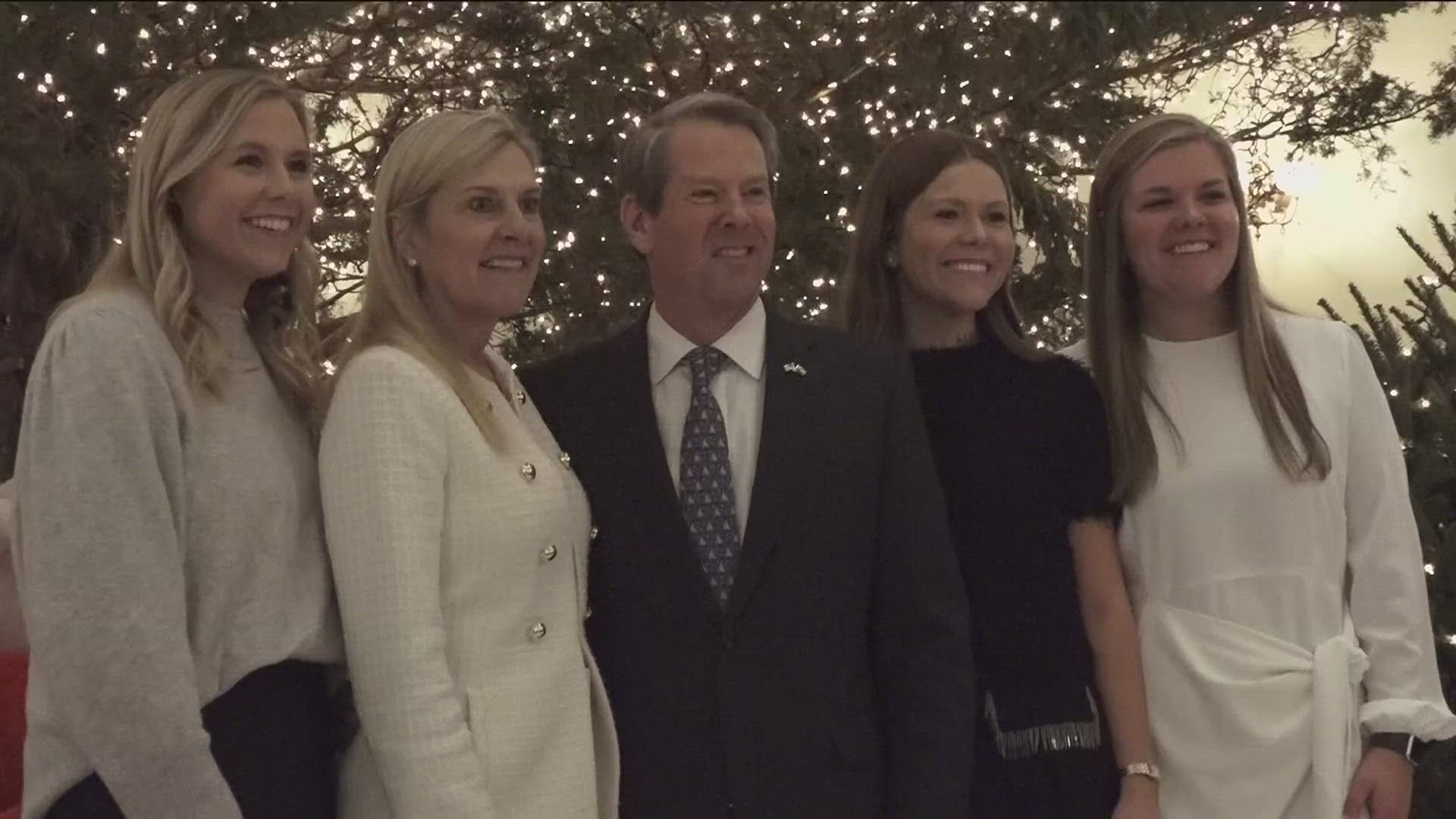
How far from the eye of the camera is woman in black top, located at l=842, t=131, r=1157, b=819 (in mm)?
2152

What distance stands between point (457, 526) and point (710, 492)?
1.27ft

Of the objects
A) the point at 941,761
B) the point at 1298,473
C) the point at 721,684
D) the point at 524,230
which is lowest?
the point at 941,761

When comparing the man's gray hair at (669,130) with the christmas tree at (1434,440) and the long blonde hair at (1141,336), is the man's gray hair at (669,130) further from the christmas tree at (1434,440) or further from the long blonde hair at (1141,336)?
the christmas tree at (1434,440)

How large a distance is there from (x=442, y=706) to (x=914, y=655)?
0.69 m

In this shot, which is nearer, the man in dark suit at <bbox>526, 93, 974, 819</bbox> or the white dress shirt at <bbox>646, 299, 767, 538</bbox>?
the man in dark suit at <bbox>526, 93, 974, 819</bbox>

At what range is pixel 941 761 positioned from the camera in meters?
2.01

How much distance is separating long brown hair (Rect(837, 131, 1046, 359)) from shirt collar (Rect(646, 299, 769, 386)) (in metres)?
0.27

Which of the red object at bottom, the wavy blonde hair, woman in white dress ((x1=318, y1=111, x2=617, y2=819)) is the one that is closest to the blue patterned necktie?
woman in white dress ((x1=318, y1=111, x2=617, y2=819))

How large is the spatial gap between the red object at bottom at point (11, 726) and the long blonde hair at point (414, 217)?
3.62 ft

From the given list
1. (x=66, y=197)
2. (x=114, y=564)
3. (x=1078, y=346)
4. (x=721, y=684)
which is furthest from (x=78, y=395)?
(x=1078, y=346)

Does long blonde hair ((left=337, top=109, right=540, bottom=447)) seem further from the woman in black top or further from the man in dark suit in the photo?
the woman in black top

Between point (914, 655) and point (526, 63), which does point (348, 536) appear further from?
point (526, 63)

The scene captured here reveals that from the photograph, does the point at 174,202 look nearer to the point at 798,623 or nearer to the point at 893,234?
the point at 798,623

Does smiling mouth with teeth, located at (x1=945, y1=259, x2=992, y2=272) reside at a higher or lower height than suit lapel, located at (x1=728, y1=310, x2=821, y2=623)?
higher
